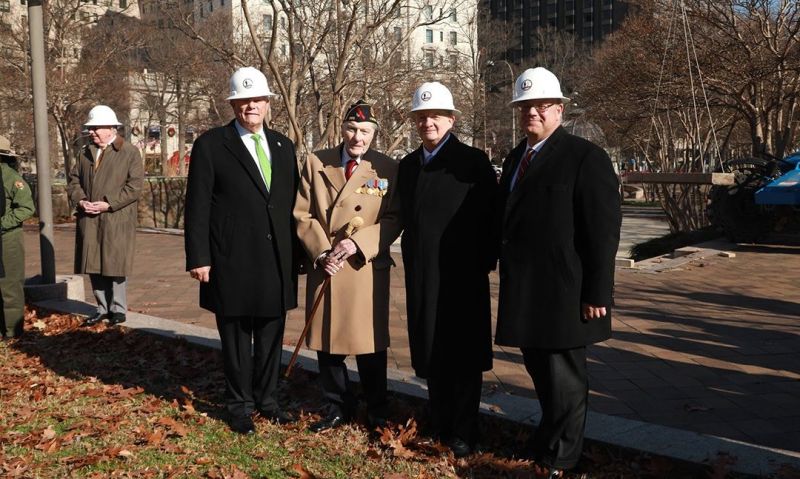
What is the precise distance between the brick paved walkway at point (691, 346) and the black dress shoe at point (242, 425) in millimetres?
1544

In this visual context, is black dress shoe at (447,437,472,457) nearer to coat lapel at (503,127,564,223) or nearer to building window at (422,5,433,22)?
coat lapel at (503,127,564,223)

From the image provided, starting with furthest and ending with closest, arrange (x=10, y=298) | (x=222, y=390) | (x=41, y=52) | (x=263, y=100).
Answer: (x=41, y=52), (x=10, y=298), (x=222, y=390), (x=263, y=100)

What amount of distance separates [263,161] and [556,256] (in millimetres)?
1711

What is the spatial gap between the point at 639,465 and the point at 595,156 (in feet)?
4.54

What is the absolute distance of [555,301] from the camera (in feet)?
11.6

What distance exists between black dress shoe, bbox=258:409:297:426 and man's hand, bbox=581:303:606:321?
1.78 metres

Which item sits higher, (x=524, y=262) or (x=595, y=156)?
(x=595, y=156)

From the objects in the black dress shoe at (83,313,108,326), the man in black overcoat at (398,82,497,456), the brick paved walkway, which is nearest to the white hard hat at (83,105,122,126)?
the black dress shoe at (83,313,108,326)

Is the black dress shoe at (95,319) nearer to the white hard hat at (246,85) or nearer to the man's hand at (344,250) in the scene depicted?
the white hard hat at (246,85)

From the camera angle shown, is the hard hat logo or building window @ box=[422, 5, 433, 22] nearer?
the hard hat logo

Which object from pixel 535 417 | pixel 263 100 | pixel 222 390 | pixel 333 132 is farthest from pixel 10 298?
pixel 333 132

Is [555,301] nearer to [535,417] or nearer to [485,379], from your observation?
[535,417]

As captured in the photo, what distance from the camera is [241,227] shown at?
14.1ft

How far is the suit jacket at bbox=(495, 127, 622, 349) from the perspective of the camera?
3453mm
